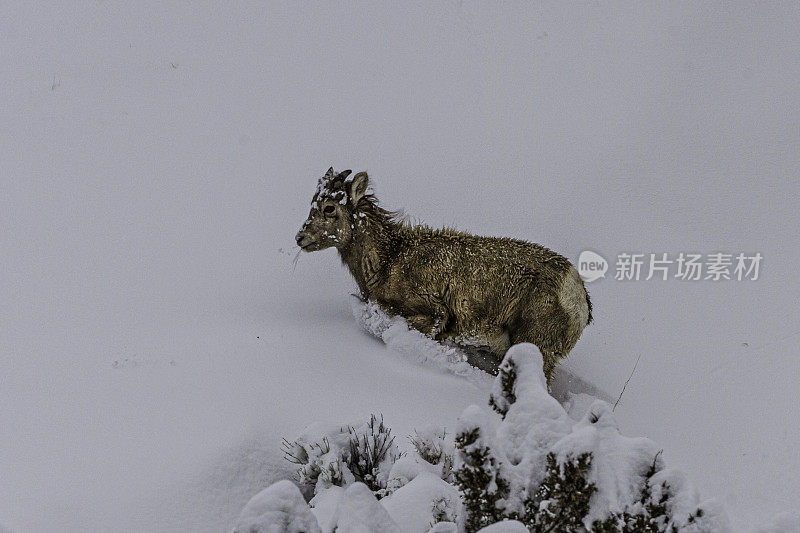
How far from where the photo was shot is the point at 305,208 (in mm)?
7680

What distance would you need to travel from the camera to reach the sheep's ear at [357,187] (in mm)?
5461

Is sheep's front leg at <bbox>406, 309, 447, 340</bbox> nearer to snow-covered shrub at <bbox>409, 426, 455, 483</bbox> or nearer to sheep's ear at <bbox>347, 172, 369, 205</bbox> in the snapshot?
sheep's ear at <bbox>347, 172, 369, 205</bbox>

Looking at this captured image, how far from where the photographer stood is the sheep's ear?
5.46 meters

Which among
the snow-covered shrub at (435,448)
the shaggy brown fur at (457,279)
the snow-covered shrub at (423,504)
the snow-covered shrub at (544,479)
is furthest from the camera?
the shaggy brown fur at (457,279)

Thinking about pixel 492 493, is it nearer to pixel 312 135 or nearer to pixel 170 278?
pixel 170 278

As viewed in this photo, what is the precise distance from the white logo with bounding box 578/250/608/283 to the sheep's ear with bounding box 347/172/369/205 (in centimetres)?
283

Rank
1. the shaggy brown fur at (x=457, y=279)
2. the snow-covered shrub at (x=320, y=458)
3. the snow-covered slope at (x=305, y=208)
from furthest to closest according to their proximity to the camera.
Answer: the shaggy brown fur at (x=457, y=279), the snow-covered slope at (x=305, y=208), the snow-covered shrub at (x=320, y=458)

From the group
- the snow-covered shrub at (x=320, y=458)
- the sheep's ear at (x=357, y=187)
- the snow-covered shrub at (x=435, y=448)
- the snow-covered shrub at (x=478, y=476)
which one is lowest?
the snow-covered shrub at (x=320, y=458)

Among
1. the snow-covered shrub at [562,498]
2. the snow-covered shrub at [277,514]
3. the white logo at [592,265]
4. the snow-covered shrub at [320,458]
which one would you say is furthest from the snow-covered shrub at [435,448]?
the white logo at [592,265]

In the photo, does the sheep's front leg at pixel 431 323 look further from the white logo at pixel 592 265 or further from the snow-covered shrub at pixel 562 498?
the snow-covered shrub at pixel 562 498

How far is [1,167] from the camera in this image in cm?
741

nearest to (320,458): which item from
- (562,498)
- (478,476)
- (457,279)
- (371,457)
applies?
(371,457)

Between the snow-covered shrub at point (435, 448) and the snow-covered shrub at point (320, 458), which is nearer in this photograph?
the snow-covered shrub at point (320, 458)

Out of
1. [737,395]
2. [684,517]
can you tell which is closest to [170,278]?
[684,517]
